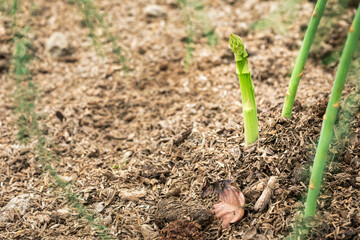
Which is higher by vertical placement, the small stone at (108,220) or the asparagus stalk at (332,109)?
the asparagus stalk at (332,109)

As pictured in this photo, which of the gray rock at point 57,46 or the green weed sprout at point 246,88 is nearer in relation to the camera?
the green weed sprout at point 246,88

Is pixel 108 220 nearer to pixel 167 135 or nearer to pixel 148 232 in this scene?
pixel 148 232

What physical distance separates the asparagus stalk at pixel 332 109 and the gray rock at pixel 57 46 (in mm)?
2183

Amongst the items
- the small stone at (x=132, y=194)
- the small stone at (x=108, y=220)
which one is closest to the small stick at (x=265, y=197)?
the small stone at (x=132, y=194)

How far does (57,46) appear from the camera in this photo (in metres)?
2.84

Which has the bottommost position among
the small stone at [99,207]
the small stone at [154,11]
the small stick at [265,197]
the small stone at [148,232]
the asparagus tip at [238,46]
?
the small stone at [148,232]

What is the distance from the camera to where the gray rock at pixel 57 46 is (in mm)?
2838

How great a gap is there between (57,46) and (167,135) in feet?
4.26

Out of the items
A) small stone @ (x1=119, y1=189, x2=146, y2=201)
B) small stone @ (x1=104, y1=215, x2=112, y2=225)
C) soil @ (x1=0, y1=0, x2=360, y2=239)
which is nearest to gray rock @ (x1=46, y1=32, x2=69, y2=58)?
soil @ (x1=0, y1=0, x2=360, y2=239)

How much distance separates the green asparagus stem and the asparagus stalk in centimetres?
33

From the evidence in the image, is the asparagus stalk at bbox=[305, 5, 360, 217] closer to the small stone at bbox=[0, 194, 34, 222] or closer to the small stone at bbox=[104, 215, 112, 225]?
the small stone at bbox=[104, 215, 112, 225]

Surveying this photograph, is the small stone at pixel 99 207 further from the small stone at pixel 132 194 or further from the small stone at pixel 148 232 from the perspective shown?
the small stone at pixel 148 232

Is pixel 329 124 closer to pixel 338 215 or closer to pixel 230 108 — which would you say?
pixel 338 215

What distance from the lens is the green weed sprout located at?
1.45 meters
